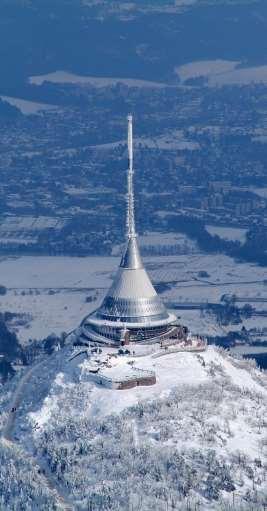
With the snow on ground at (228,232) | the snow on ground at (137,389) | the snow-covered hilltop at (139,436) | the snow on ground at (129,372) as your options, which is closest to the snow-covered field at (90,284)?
the snow on ground at (228,232)

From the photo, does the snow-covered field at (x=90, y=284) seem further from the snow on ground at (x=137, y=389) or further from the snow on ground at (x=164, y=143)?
the snow on ground at (x=164, y=143)

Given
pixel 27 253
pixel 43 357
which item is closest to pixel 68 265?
pixel 27 253

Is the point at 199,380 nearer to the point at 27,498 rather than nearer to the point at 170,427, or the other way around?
the point at 170,427

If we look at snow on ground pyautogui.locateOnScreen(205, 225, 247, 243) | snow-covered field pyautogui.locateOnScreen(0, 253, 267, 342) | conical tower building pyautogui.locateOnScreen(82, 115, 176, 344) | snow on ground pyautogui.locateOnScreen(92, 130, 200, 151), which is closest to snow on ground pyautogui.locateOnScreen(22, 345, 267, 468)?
conical tower building pyautogui.locateOnScreen(82, 115, 176, 344)

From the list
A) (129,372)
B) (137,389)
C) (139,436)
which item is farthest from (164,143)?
(139,436)

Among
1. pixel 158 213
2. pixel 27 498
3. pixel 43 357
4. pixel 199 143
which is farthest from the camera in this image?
pixel 199 143
